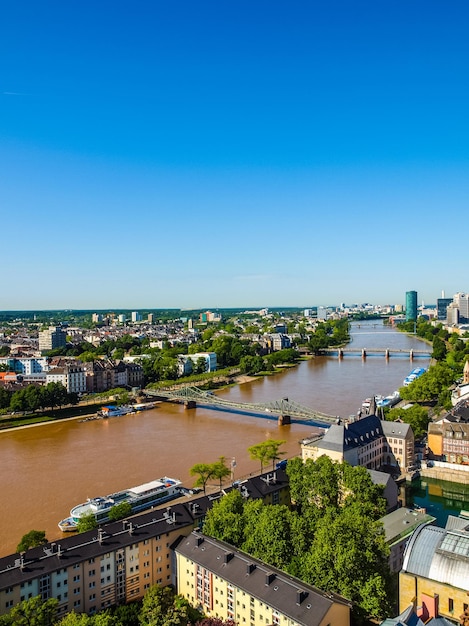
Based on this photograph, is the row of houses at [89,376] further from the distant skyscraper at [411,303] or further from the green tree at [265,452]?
the distant skyscraper at [411,303]

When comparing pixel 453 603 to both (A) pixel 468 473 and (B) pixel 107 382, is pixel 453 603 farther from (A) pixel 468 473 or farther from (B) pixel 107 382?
(B) pixel 107 382

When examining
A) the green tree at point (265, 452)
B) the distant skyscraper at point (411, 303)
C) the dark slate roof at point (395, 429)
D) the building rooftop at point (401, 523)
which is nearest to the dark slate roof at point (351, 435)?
the dark slate roof at point (395, 429)

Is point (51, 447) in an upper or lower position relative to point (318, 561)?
lower

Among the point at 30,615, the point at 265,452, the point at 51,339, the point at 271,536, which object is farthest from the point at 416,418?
the point at 51,339

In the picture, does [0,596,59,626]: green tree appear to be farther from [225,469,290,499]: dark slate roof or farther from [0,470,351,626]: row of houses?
[225,469,290,499]: dark slate roof

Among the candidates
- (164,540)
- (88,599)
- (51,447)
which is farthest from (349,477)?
(51,447)

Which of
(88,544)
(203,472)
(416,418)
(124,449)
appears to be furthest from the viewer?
(124,449)

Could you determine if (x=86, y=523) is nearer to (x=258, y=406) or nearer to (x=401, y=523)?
(x=401, y=523)
